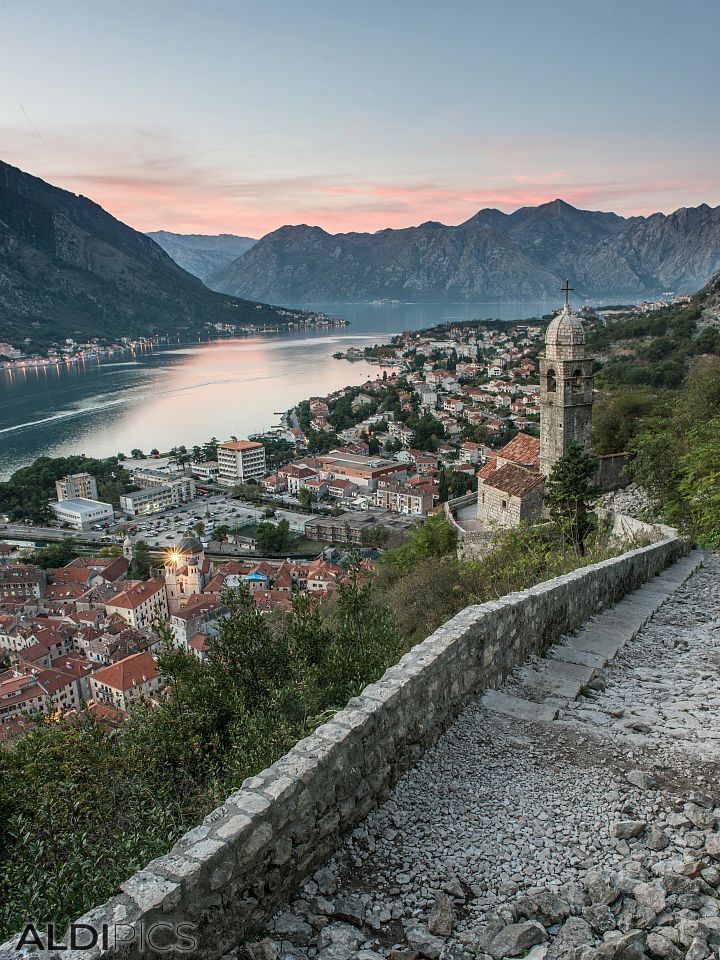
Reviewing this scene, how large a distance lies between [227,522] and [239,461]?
28.6 feet

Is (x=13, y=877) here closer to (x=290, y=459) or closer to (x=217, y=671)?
(x=217, y=671)

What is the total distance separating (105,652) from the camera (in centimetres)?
2244

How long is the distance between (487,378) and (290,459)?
2877cm

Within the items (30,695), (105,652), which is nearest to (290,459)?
(105,652)

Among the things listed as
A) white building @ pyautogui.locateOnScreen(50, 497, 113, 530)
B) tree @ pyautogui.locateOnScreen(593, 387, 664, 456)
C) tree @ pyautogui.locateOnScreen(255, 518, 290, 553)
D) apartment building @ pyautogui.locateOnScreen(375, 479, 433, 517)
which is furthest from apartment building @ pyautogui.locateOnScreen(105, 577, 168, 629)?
tree @ pyautogui.locateOnScreen(593, 387, 664, 456)

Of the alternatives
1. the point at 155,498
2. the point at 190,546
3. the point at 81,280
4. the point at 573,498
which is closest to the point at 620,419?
the point at 573,498

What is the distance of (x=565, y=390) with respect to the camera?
1638 centimetres

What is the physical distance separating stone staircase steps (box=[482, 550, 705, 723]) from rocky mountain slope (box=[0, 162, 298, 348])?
123191 millimetres

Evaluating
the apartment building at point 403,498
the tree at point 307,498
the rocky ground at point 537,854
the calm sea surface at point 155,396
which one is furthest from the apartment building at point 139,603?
the rocky ground at point 537,854

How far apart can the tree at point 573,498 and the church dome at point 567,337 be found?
5.36 metres

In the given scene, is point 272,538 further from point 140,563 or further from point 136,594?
point 136,594

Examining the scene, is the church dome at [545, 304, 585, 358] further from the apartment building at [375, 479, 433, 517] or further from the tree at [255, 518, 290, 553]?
the apartment building at [375, 479, 433, 517]

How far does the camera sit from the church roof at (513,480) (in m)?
15.6

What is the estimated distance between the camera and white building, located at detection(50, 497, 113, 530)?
43.4 meters
